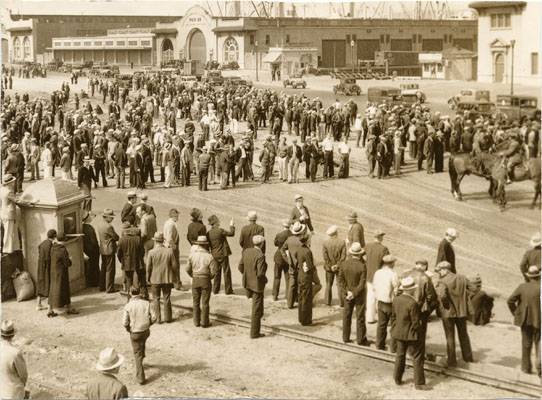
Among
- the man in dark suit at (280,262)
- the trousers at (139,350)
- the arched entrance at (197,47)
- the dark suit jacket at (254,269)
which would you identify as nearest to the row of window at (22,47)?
the man in dark suit at (280,262)

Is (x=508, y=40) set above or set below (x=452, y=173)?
above

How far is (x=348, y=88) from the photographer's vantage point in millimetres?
39188

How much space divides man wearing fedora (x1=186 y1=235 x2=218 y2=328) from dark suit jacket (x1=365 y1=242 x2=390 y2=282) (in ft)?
7.02

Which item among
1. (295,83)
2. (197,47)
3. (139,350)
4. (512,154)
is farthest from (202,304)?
(197,47)

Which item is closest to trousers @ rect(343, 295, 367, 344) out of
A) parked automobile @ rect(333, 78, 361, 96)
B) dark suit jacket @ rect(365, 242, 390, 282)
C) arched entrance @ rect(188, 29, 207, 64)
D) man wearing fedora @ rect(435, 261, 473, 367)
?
dark suit jacket @ rect(365, 242, 390, 282)

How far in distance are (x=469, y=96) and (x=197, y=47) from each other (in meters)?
29.5

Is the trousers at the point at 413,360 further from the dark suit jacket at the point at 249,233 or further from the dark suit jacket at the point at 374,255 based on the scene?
the dark suit jacket at the point at 249,233

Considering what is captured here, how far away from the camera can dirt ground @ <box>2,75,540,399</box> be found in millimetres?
8750

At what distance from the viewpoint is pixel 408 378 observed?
867cm

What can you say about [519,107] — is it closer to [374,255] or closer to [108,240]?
[374,255]

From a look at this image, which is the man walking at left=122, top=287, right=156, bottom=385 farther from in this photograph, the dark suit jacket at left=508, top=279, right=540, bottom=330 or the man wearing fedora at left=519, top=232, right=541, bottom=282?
the man wearing fedora at left=519, top=232, right=541, bottom=282

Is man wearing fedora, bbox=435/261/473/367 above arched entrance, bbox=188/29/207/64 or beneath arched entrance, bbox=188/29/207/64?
beneath

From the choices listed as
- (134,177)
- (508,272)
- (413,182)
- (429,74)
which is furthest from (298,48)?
(508,272)

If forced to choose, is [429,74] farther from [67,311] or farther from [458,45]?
[67,311]
